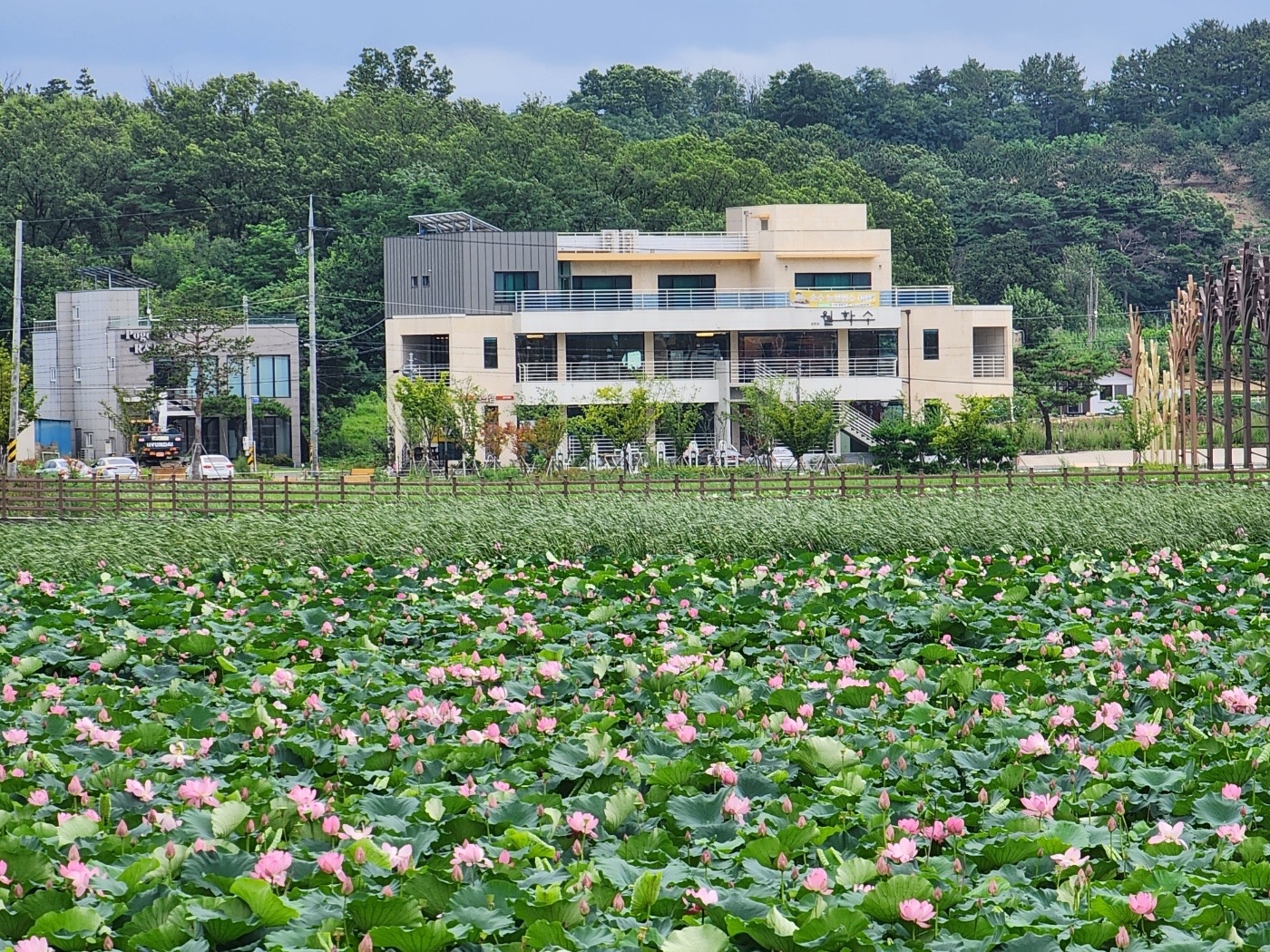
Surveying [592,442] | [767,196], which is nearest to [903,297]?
[592,442]

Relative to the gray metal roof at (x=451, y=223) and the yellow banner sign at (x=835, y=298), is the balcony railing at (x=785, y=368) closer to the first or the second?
the yellow banner sign at (x=835, y=298)

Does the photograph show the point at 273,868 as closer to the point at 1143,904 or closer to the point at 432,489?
the point at 1143,904

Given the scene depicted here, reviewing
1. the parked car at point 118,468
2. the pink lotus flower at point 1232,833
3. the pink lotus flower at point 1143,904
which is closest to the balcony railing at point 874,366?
the parked car at point 118,468

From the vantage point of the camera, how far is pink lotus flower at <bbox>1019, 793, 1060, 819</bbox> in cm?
545

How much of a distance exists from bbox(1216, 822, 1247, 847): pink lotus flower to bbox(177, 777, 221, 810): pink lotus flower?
3340 millimetres

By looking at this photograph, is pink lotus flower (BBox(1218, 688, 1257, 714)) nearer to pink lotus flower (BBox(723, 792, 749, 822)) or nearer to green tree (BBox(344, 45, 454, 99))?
pink lotus flower (BBox(723, 792, 749, 822))

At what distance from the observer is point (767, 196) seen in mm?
62906

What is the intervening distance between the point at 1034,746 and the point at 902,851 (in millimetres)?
1416

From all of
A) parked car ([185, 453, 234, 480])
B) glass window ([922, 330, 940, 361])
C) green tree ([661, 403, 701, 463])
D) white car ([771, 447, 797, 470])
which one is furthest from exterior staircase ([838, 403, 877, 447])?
parked car ([185, 453, 234, 480])

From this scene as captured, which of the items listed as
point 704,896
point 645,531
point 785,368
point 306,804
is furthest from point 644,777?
point 785,368

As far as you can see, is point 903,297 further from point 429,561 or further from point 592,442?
point 429,561

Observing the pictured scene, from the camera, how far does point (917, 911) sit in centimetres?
439

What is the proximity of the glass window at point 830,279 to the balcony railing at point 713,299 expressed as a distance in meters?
2.67

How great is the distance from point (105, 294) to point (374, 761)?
46994mm
